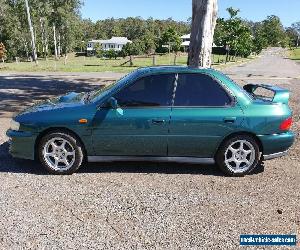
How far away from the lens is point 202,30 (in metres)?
8.81

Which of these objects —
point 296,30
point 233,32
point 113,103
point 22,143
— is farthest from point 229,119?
point 296,30

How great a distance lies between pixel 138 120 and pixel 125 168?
92 cm

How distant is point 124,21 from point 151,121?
13525cm

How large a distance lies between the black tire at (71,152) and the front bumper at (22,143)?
124 mm

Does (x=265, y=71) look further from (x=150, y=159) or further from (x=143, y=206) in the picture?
(x=143, y=206)

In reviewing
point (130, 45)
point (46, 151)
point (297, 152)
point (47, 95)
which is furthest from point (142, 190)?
point (130, 45)

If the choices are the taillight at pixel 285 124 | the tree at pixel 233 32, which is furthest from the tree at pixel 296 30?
the taillight at pixel 285 124

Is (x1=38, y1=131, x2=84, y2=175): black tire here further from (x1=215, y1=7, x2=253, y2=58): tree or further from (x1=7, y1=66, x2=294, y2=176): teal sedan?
(x1=215, y1=7, x2=253, y2=58): tree

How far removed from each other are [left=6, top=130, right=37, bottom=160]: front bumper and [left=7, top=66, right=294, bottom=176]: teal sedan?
1 cm

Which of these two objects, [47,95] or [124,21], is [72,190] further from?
[124,21]

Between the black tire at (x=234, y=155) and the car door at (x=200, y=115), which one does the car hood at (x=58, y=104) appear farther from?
the black tire at (x=234, y=155)

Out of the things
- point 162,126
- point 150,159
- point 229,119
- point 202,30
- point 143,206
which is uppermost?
point 202,30

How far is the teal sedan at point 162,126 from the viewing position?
5012 millimetres

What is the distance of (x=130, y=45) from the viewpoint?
68188 mm
